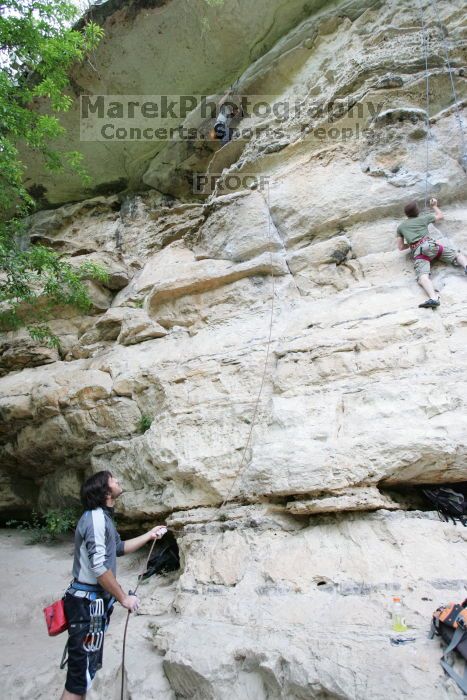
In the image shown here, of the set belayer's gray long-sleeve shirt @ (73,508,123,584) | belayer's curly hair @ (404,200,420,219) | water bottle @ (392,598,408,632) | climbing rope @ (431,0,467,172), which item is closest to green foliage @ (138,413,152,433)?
belayer's gray long-sleeve shirt @ (73,508,123,584)

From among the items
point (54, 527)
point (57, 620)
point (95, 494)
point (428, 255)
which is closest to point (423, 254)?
point (428, 255)

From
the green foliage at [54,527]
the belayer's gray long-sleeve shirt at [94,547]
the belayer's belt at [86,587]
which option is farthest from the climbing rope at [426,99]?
the green foliage at [54,527]

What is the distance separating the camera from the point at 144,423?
6.08 meters

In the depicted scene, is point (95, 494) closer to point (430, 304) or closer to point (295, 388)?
point (295, 388)

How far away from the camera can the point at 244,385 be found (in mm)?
5363

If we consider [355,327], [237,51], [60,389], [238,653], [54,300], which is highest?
[237,51]

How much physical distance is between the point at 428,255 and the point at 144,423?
14.5 feet

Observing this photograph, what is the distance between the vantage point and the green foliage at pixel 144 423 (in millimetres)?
6035

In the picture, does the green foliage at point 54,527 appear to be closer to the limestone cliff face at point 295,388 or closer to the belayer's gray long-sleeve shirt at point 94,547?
the limestone cliff face at point 295,388

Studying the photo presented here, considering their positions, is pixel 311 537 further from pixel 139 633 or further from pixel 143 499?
pixel 143 499

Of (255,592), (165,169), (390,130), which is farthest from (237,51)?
(255,592)

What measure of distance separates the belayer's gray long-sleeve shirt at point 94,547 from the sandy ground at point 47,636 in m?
1.15

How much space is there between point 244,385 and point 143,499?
6.57ft

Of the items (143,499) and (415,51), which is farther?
(415,51)
